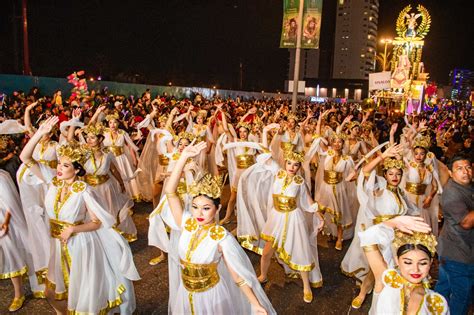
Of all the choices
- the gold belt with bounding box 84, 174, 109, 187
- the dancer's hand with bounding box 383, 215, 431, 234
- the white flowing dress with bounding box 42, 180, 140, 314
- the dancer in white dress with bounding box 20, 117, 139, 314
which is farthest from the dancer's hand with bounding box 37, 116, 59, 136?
the dancer's hand with bounding box 383, 215, 431, 234

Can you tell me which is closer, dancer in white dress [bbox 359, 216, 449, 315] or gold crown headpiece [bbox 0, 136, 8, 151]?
dancer in white dress [bbox 359, 216, 449, 315]

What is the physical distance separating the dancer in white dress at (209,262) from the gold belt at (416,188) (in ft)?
13.3

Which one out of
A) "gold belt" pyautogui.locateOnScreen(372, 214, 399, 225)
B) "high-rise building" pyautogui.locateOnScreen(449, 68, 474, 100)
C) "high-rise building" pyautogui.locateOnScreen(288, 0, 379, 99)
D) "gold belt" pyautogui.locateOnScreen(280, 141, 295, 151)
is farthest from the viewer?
"high-rise building" pyautogui.locateOnScreen(449, 68, 474, 100)

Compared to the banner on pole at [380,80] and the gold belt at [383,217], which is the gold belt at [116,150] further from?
the banner on pole at [380,80]

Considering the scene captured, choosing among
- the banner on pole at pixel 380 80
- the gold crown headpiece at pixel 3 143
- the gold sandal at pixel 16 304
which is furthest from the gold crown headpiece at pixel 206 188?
the banner on pole at pixel 380 80

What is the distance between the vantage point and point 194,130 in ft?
29.4

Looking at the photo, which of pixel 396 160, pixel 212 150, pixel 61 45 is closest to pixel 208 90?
pixel 61 45

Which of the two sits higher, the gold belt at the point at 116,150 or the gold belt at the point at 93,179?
the gold belt at the point at 116,150

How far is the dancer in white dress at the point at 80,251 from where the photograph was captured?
12.5 feet

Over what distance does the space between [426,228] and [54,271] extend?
139 inches

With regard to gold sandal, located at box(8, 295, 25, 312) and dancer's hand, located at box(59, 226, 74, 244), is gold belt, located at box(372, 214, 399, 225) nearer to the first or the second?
dancer's hand, located at box(59, 226, 74, 244)

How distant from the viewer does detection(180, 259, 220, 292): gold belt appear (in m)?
3.19

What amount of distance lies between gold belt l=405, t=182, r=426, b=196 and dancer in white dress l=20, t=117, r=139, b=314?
15.2ft

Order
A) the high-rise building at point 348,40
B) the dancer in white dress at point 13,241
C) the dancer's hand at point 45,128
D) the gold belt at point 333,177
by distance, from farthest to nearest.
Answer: the high-rise building at point 348,40 → the gold belt at point 333,177 → the dancer in white dress at point 13,241 → the dancer's hand at point 45,128
